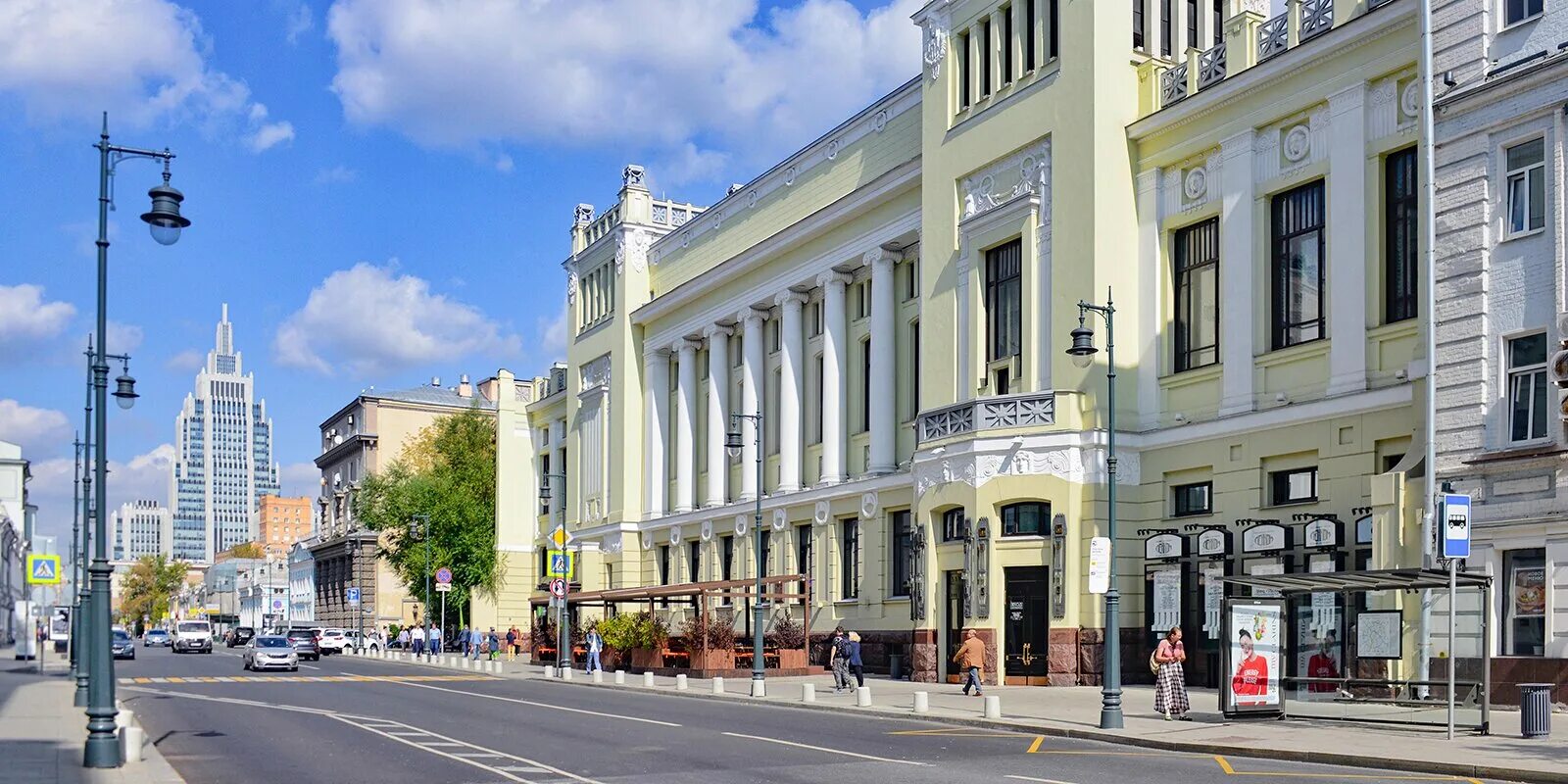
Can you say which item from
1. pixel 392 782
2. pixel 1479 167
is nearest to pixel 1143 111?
pixel 1479 167

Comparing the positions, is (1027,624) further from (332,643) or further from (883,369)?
(332,643)

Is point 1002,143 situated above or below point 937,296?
above

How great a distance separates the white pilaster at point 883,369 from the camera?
49531mm

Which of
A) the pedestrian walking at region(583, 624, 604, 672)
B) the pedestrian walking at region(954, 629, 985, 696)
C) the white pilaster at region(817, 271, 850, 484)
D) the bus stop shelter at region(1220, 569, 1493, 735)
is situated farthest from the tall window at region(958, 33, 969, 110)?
the bus stop shelter at region(1220, 569, 1493, 735)

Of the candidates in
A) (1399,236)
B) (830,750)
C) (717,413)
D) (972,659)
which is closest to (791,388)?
(717,413)

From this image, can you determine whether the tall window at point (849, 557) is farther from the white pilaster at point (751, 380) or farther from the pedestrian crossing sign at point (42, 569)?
the pedestrian crossing sign at point (42, 569)

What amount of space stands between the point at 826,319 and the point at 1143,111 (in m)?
16.5

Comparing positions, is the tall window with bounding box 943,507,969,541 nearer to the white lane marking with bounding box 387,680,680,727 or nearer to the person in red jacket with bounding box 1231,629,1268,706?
the white lane marking with bounding box 387,680,680,727

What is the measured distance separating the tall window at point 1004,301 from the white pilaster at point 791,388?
13296 millimetres

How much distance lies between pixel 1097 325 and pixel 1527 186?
41.0ft

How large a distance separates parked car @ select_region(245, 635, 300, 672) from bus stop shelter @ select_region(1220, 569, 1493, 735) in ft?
131

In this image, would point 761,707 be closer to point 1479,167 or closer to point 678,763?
point 678,763

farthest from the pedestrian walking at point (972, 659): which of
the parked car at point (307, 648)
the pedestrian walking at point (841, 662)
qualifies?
the parked car at point (307, 648)

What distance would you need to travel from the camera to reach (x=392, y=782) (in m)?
17.3
